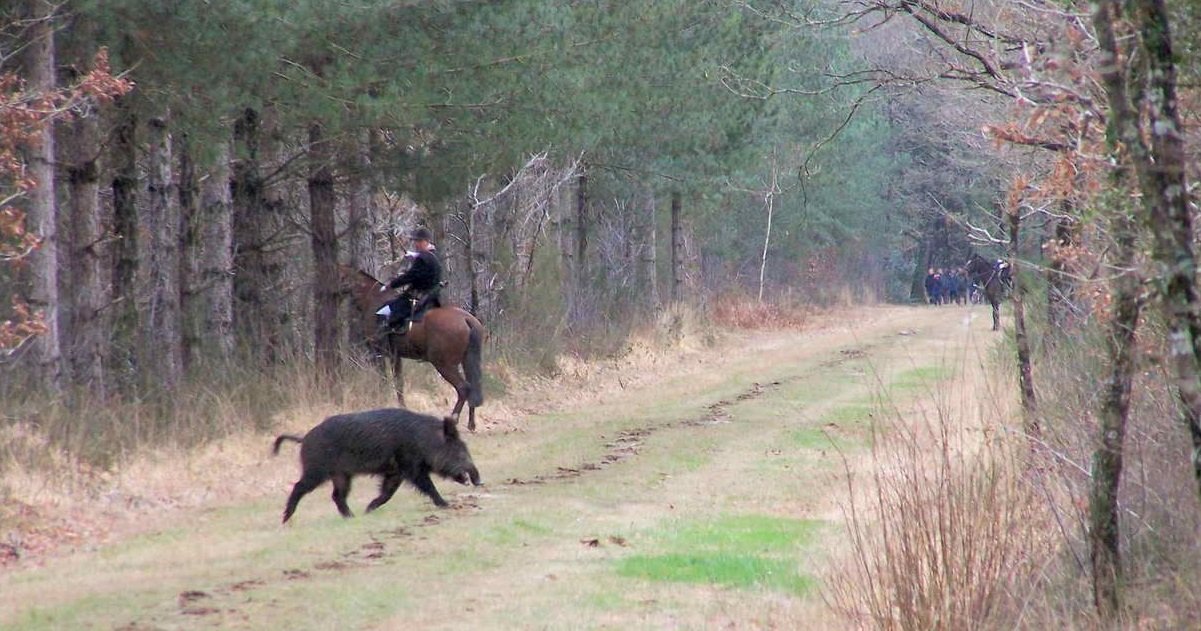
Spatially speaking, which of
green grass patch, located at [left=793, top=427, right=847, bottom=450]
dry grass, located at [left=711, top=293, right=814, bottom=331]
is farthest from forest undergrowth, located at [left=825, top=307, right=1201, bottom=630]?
dry grass, located at [left=711, top=293, right=814, bottom=331]

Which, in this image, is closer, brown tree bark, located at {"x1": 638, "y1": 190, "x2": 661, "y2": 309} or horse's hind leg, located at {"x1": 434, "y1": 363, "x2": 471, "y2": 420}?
horse's hind leg, located at {"x1": 434, "y1": 363, "x2": 471, "y2": 420}

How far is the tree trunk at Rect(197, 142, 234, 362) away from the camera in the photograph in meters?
18.9

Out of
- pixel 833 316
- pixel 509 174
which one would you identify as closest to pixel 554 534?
pixel 509 174

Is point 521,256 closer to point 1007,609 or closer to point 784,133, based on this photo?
point 784,133

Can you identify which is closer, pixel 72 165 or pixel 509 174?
pixel 72 165

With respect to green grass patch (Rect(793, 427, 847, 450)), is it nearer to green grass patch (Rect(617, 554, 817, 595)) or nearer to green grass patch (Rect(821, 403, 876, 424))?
green grass patch (Rect(821, 403, 876, 424))

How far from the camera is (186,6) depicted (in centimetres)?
1431

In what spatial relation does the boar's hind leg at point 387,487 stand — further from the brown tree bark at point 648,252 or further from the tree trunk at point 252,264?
the brown tree bark at point 648,252

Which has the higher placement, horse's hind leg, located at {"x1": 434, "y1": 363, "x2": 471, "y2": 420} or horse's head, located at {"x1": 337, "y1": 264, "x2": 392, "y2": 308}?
horse's head, located at {"x1": 337, "y1": 264, "x2": 392, "y2": 308}

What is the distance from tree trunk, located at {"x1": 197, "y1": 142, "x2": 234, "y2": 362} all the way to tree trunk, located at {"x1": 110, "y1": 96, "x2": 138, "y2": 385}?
0.91 m

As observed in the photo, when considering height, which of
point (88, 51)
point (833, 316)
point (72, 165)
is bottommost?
point (833, 316)

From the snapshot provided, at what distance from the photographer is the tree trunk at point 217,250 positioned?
18.9m

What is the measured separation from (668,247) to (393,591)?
42325mm

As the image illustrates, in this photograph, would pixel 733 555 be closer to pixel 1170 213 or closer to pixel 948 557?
pixel 948 557
